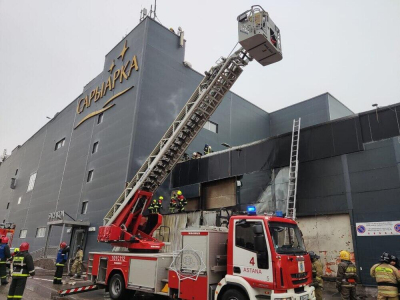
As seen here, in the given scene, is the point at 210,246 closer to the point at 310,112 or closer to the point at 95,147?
the point at 95,147

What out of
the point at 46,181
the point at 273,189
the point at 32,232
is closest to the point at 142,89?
the point at 273,189

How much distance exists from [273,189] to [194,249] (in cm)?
783

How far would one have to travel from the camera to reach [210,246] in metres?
7.29

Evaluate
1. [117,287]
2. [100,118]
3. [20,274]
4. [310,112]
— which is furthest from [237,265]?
[310,112]

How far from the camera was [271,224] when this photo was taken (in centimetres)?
664

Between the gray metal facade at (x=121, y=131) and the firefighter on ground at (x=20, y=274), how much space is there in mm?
11683

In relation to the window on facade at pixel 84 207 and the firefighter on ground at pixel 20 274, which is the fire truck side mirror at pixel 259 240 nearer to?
the firefighter on ground at pixel 20 274

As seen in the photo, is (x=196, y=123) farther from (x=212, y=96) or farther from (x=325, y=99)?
(x=325, y=99)

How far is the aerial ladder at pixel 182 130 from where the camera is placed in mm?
9859

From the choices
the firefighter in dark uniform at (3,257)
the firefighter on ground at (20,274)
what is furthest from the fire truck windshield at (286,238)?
the firefighter in dark uniform at (3,257)

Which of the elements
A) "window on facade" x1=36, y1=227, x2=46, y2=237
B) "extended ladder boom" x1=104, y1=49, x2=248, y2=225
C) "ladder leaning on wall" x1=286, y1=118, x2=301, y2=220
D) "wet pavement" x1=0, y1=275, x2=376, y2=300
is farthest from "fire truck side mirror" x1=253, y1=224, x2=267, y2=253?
"window on facade" x1=36, y1=227, x2=46, y2=237

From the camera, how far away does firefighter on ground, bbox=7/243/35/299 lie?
298 inches

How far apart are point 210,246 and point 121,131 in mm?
15997

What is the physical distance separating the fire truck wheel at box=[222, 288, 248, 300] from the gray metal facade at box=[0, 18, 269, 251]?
13970 mm
